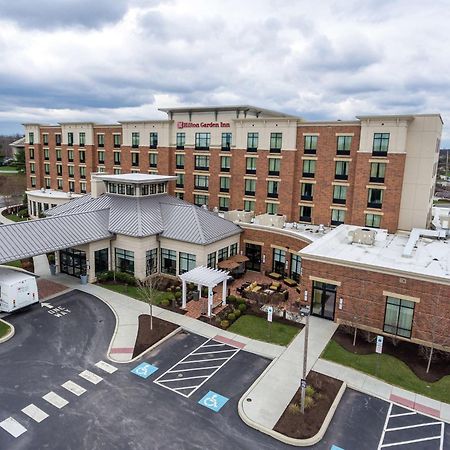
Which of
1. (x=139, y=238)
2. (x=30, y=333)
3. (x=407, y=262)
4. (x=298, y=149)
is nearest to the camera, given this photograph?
(x=30, y=333)

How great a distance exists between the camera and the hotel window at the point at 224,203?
48.8m

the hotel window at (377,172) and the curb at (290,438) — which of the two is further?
the hotel window at (377,172)

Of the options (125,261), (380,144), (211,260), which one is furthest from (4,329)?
(380,144)

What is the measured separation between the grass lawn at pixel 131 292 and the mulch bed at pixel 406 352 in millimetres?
14533

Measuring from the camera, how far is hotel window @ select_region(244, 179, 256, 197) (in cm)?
4653

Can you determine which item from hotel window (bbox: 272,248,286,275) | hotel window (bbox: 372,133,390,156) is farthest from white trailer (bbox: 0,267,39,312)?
hotel window (bbox: 372,133,390,156)

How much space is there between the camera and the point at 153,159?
176 feet

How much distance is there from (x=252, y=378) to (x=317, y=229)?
22.1 metres

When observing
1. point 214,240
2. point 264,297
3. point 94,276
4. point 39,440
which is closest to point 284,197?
point 214,240

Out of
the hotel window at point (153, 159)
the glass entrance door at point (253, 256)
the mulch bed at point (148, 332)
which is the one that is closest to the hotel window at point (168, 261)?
the glass entrance door at point (253, 256)

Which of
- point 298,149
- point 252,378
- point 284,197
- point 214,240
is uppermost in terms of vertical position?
point 298,149

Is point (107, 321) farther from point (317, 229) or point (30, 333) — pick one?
point (317, 229)

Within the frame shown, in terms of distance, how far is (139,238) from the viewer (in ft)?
120

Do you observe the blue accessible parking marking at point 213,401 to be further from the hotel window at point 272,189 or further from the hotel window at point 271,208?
the hotel window at point 272,189
